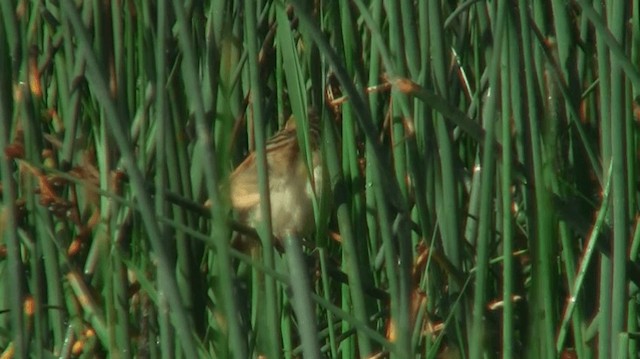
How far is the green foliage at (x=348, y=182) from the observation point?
2.60ft

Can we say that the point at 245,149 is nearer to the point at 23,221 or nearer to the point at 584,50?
the point at 23,221

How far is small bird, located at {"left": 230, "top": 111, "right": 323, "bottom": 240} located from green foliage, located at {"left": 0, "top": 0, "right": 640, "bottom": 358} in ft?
0.15

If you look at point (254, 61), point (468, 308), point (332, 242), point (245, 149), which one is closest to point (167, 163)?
point (254, 61)

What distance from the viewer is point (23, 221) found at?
1.33 metres

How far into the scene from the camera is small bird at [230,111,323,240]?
1385 mm

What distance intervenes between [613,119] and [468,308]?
0.26 meters

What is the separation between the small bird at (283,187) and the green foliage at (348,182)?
0.05m

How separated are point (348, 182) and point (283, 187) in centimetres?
36

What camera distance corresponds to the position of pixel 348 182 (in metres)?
1.08

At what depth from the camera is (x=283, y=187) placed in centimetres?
143

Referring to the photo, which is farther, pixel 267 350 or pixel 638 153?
pixel 638 153

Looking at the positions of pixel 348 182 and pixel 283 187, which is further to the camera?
pixel 283 187

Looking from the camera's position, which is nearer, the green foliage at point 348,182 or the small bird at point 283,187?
the green foliage at point 348,182

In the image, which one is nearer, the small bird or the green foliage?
the green foliage
